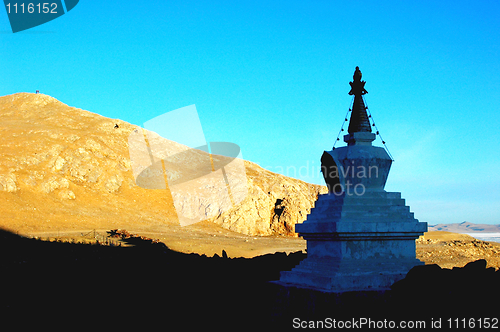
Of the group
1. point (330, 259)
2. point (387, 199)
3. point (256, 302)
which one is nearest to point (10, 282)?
point (256, 302)

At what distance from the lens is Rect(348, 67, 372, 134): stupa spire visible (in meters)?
9.40

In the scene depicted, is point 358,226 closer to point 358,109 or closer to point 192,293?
point 358,109

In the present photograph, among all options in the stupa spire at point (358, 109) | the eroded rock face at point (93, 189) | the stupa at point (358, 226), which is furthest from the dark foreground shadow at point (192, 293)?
the eroded rock face at point (93, 189)

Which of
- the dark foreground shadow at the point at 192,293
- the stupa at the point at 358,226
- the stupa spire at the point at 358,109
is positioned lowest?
the dark foreground shadow at the point at 192,293

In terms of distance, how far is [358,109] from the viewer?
9523 millimetres

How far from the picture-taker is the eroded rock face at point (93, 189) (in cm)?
3612

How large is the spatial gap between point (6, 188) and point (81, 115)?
24855 millimetres

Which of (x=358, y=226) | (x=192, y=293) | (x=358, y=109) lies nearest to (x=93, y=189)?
(x=192, y=293)

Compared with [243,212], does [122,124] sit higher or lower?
higher

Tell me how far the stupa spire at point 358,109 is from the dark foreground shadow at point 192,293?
124 inches

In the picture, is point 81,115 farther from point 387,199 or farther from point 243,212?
point 387,199

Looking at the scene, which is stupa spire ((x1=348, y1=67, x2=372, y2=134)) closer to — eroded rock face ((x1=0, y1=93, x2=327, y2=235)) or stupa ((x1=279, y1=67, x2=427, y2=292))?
stupa ((x1=279, y1=67, x2=427, y2=292))

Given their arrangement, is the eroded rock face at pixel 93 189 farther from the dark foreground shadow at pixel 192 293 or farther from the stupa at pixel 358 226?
the stupa at pixel 358 226

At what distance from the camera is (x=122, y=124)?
57.7 m
